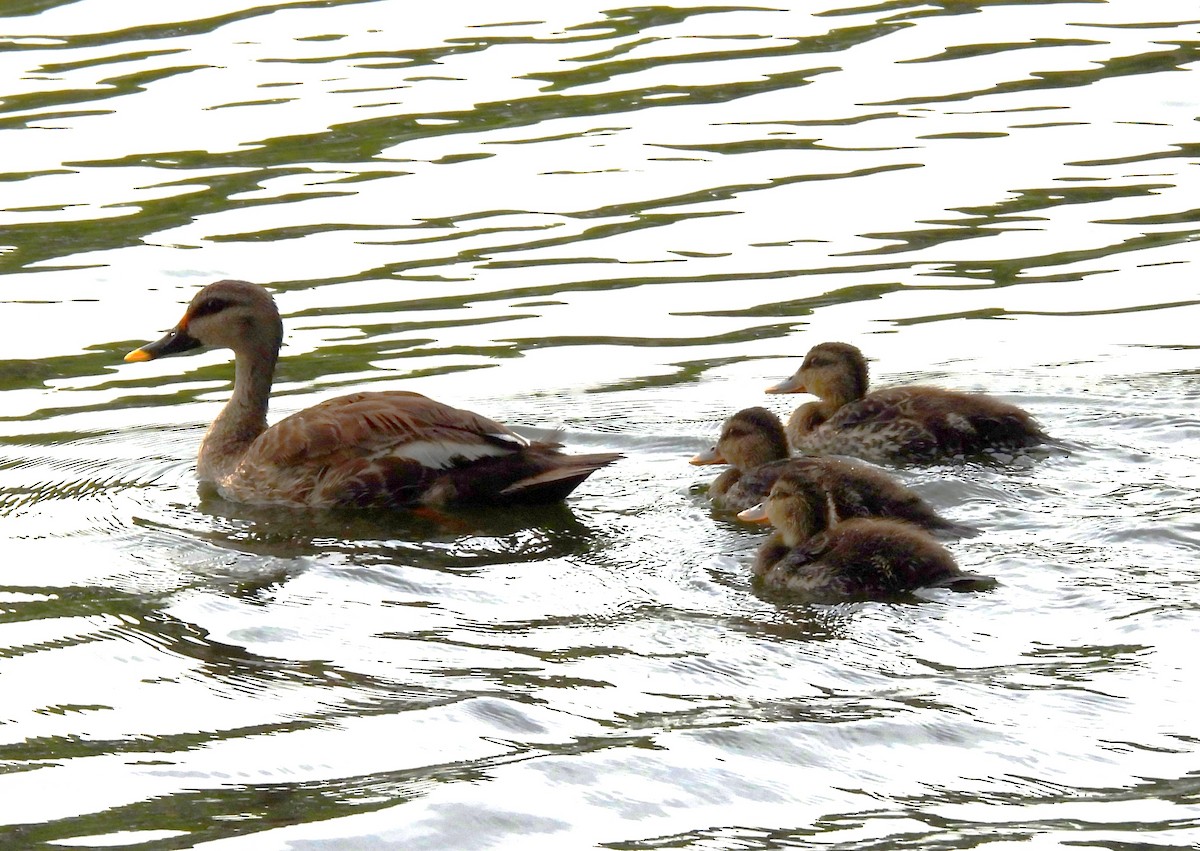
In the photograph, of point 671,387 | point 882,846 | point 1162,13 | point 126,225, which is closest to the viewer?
point 882,846

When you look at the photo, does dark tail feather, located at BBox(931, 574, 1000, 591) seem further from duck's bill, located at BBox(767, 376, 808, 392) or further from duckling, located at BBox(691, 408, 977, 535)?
duck's bill, located at BBox(767, 376, 808, 392)

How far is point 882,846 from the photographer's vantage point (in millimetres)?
4355

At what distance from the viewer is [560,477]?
7246mm

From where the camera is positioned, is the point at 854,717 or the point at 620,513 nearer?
the point at 854,717

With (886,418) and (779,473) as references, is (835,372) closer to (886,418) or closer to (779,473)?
(886,418)

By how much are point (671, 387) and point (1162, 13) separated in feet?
22.5

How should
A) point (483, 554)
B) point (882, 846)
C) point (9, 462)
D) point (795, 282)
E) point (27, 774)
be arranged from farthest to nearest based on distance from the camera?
point (795, 282)
point (9, 462)
point (483, 554)
point (27, 774)
point (882, 846)

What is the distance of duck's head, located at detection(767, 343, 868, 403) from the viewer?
8148 millimetres

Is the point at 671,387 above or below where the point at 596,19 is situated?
below

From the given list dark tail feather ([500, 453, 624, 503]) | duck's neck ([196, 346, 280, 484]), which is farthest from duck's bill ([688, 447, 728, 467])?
duck's neck ([196, 346, 280, 484])

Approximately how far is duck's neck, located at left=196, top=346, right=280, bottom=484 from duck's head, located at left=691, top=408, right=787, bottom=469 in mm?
1911

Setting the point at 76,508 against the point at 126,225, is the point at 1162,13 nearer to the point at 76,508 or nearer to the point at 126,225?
the point at 126,225

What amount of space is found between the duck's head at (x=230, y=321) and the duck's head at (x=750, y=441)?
198 cm

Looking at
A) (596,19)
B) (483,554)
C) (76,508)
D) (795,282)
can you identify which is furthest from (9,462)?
(596,19)
